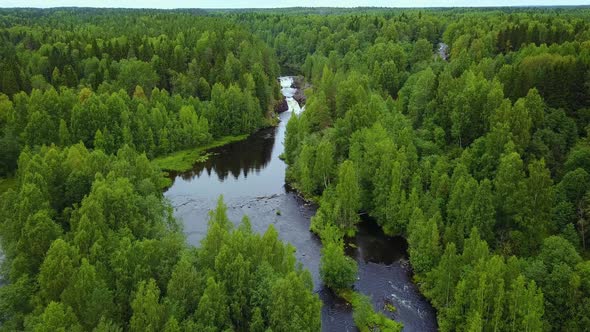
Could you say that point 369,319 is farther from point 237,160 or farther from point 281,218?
point 237,160

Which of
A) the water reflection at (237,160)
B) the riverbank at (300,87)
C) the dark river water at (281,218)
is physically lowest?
the dark river water at (281,218)

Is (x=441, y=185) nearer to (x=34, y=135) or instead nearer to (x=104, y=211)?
(x=104, y=211)

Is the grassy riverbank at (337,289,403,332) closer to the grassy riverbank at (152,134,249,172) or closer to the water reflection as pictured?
the water reflection

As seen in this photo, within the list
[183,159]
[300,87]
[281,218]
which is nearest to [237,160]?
[183,159]

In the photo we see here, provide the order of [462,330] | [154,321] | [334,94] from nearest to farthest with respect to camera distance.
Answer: [154,321], [462,330], [334,94]

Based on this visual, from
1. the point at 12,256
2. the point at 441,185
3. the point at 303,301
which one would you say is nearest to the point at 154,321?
the point at 303,301

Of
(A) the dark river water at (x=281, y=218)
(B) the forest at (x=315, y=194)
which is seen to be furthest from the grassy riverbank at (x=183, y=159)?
(B) the forest at (x=315, y=194)

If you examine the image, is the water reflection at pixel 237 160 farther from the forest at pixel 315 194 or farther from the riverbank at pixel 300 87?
the riverbank at pixel 300 87
